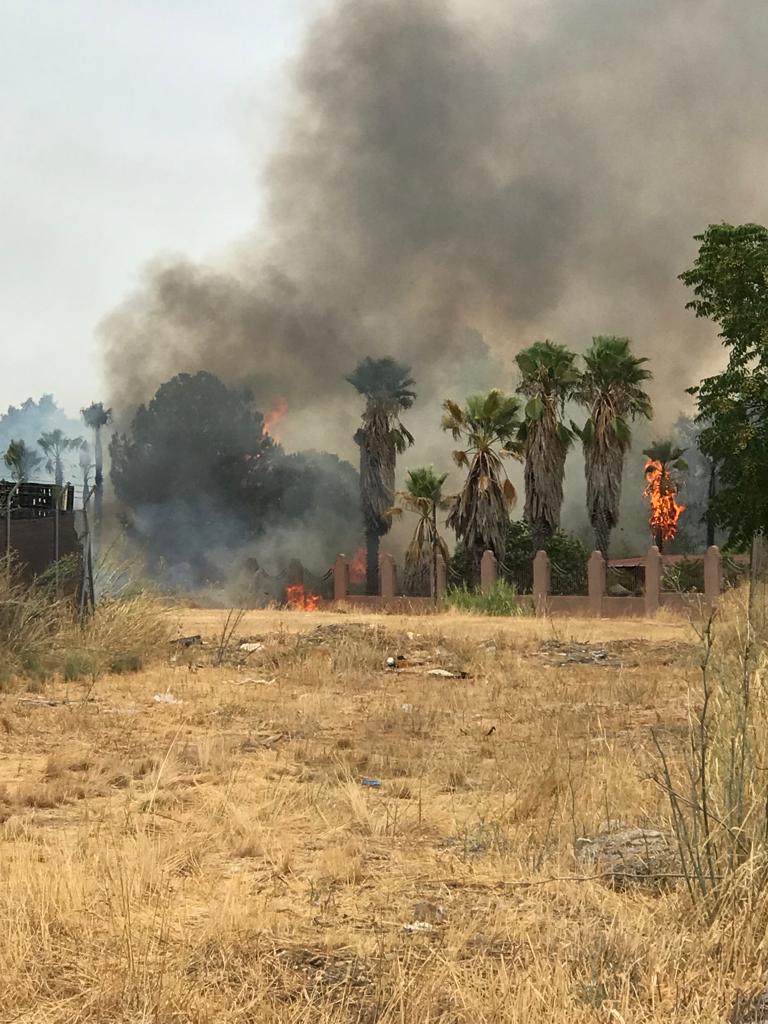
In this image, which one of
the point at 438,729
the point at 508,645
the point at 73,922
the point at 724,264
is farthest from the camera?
the point at 724,264

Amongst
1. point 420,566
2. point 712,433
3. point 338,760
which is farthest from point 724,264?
point 338,760

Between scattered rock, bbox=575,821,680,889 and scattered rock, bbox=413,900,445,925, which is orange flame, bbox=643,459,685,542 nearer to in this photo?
scattered rock, bbox=575,821,680,889

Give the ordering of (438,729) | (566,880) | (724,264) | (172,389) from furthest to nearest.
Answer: (172,389), (724,264), (438,729), (566,880)

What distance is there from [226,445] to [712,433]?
1748 inches

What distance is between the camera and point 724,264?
32031 millimetres

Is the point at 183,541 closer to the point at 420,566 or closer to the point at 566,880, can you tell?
the point at 420,566

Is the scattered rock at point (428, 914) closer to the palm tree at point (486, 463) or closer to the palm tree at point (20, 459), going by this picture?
the palm tree at point (486, 463)

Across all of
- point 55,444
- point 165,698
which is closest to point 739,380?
point 165,698

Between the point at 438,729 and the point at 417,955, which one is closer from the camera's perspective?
the point at 417,955

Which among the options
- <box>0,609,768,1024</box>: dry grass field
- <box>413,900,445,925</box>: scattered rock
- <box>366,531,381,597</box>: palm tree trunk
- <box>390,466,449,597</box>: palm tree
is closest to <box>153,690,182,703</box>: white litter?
<box>0,609,768,1024</box>: dry grass field

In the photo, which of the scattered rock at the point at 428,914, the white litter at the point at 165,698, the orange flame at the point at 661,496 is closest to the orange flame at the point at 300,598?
the orange flame at the point at 661,496

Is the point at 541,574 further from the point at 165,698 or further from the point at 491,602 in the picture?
the point at 165,698

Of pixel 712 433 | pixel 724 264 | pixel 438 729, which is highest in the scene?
pixel 724 264

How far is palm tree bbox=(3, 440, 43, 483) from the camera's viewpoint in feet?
249
